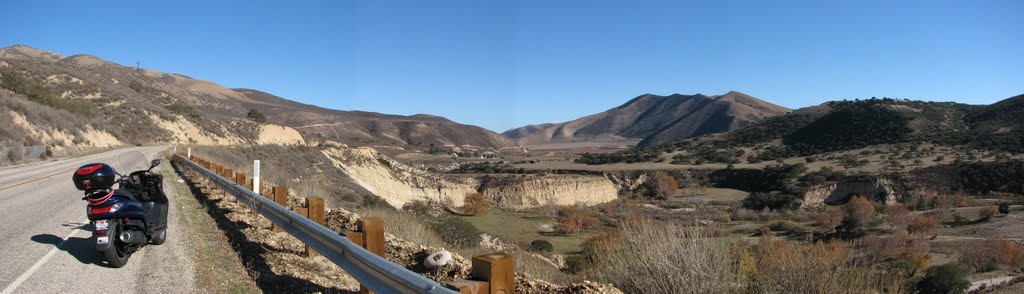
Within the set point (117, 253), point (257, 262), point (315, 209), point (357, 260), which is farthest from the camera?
point (315, 209)

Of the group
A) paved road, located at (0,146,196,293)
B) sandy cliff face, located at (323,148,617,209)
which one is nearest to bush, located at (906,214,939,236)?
sandy cliff face, located at (323,148,617,209)

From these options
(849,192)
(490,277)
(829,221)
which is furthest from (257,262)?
(849,192)

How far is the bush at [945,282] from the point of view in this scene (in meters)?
15.4

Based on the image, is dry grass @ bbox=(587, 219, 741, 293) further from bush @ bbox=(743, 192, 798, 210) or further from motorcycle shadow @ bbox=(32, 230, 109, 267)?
bush @ bbox=(743, 192, 798, 210)

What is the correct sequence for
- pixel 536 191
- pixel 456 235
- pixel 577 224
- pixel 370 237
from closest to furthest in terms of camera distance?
1. pixel 370 237
2. pixel 456 235
3. pixel 577 224
4. pixel 536 191

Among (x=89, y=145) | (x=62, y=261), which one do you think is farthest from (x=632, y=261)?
(x=89, y=145)

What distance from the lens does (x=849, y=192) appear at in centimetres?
5516

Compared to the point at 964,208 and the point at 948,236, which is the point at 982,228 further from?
the point at 964,208

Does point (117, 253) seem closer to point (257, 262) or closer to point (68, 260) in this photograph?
point (68, 260)

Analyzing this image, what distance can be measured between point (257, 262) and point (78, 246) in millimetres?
2294

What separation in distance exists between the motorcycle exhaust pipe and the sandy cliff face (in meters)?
38.0

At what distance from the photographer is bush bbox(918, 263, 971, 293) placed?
15.4 meters

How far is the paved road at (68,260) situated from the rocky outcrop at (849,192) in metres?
54.8

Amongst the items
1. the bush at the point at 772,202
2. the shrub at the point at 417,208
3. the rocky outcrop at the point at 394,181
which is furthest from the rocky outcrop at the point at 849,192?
the shrub at the point at 417,208
